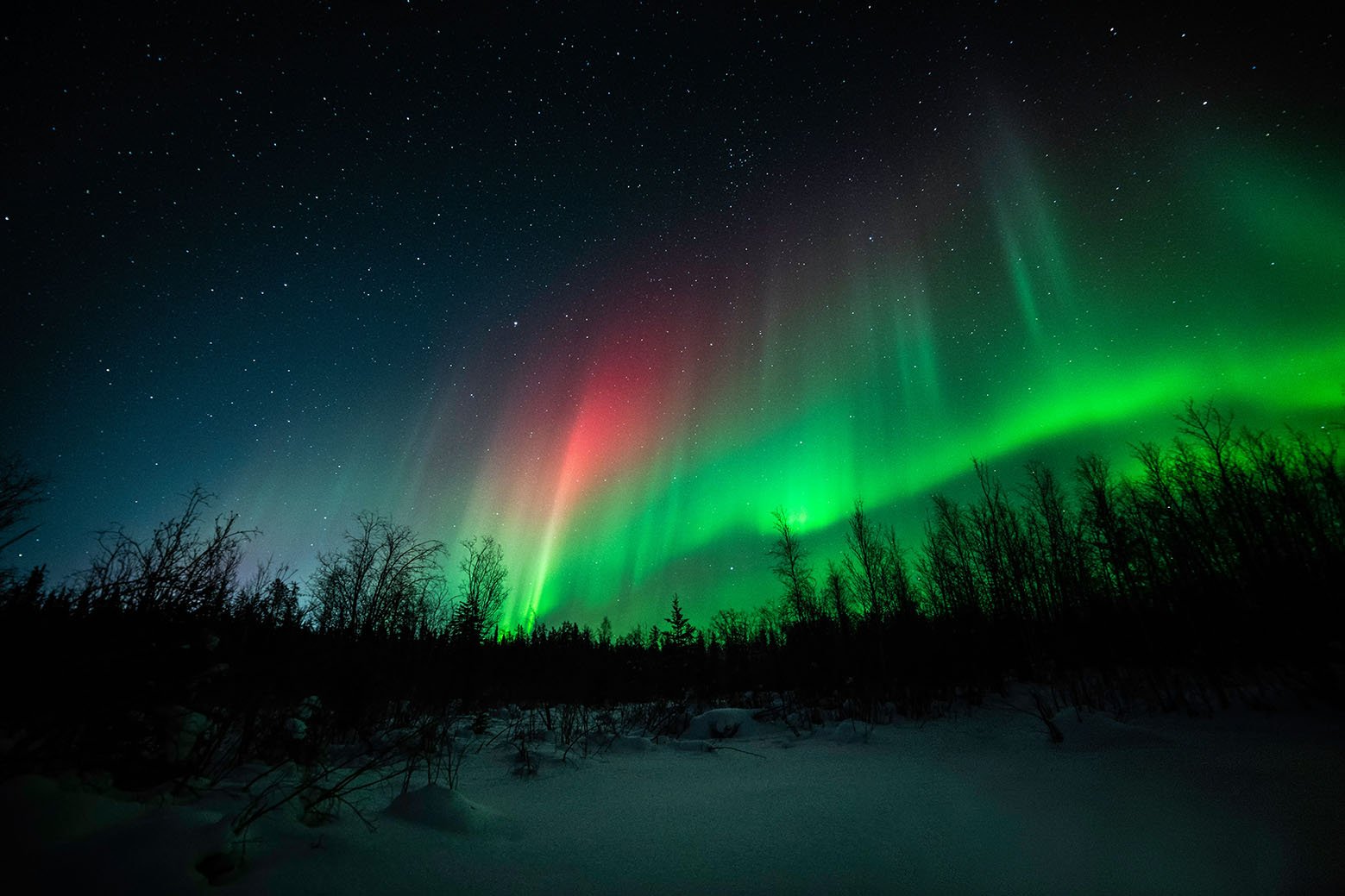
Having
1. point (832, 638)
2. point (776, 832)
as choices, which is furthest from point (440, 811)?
point (832, 638)

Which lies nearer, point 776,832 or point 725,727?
point 776,832

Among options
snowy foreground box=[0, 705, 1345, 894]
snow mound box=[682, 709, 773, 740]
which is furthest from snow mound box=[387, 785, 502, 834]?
snow mound box=[682, 709, 773, 740]

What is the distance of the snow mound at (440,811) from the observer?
299 cm

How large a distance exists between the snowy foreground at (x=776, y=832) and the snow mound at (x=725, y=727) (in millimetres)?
4728

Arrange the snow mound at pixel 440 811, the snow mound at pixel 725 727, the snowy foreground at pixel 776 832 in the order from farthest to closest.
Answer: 1. the snow mound at pixel 725 727
2. the snow mound at pixel 440 811
3. the snowy foreground at pixel 776 832

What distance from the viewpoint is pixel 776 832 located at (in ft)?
10.8

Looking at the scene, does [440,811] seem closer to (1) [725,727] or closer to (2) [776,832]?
(2) [776,832]

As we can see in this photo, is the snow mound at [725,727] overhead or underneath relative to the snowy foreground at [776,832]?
underneath

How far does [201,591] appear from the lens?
5.57 metres

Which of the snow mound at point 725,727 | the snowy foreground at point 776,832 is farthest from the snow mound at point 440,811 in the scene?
the snow mound at point 725,727

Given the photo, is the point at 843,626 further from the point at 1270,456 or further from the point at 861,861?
the point at 1270,456

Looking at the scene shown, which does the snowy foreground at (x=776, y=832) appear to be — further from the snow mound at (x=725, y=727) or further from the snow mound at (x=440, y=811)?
the snow mound at (x=725, y=727)

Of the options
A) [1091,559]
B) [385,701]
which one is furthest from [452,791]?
[1091,559]

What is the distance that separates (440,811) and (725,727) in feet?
27.3
